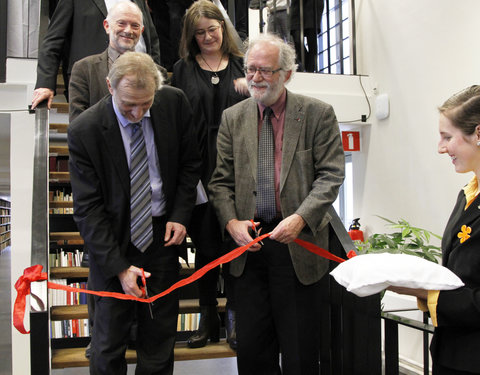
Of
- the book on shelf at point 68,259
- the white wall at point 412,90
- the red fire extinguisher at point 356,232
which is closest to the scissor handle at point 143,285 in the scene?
the book on shelf at point 68,259

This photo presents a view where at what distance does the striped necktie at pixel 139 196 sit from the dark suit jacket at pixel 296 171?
1.02 ft

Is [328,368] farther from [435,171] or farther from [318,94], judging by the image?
[318,94]

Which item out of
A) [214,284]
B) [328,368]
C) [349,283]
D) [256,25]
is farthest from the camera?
[256,25]

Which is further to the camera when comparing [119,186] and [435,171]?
[435,171]

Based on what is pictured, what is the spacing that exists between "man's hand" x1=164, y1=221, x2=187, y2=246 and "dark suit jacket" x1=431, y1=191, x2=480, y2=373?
1.09m

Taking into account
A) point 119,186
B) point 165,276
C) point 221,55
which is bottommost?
point 165,276

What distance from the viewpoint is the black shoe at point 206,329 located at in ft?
9.21

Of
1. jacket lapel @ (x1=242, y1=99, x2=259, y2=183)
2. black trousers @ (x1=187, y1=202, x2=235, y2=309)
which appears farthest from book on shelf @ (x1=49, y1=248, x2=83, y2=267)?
jacket lapel @ (x1=242, y1=99, x2=259, y2=183)

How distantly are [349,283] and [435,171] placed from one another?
4416 millimetres

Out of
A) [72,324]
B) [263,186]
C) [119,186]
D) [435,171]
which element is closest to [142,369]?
[119,186]

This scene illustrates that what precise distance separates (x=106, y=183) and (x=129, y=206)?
127 millimetres

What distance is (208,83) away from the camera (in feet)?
9.10

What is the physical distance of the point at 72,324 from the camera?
396 cm

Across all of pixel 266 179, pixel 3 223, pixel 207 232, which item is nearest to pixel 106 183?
pixel 207 232
